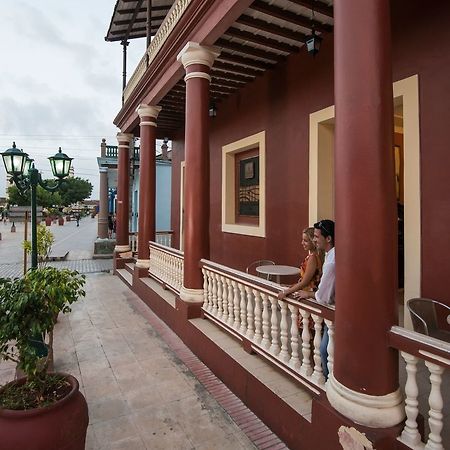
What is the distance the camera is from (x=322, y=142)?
475 cm

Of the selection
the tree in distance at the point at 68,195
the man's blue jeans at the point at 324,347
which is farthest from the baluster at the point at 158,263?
the tree in distance at the point at 68,195

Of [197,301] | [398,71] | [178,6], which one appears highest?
[178,6]

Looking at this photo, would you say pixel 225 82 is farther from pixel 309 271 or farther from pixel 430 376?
pixel 430 376

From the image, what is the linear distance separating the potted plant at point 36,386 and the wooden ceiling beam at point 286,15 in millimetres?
3603

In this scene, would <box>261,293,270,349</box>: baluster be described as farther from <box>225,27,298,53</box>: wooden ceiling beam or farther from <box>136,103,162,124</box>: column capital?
<box>136,103,162,124</box>: column capital

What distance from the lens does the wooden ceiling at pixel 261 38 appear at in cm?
395

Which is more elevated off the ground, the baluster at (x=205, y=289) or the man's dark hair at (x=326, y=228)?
the man's dark hair at (x=326, y=228)

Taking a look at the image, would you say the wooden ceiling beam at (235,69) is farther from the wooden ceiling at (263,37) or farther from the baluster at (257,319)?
the baluster at (257,319)

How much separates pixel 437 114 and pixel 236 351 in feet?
10.2

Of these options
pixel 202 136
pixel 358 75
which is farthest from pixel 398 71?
pixel 202 136

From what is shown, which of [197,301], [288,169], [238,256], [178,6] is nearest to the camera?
[197,301]

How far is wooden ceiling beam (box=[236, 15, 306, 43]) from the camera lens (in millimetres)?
4164

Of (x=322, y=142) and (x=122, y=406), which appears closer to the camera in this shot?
(x=122, y=406)

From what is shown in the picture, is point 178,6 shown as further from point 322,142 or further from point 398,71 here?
Result: point 398,71
